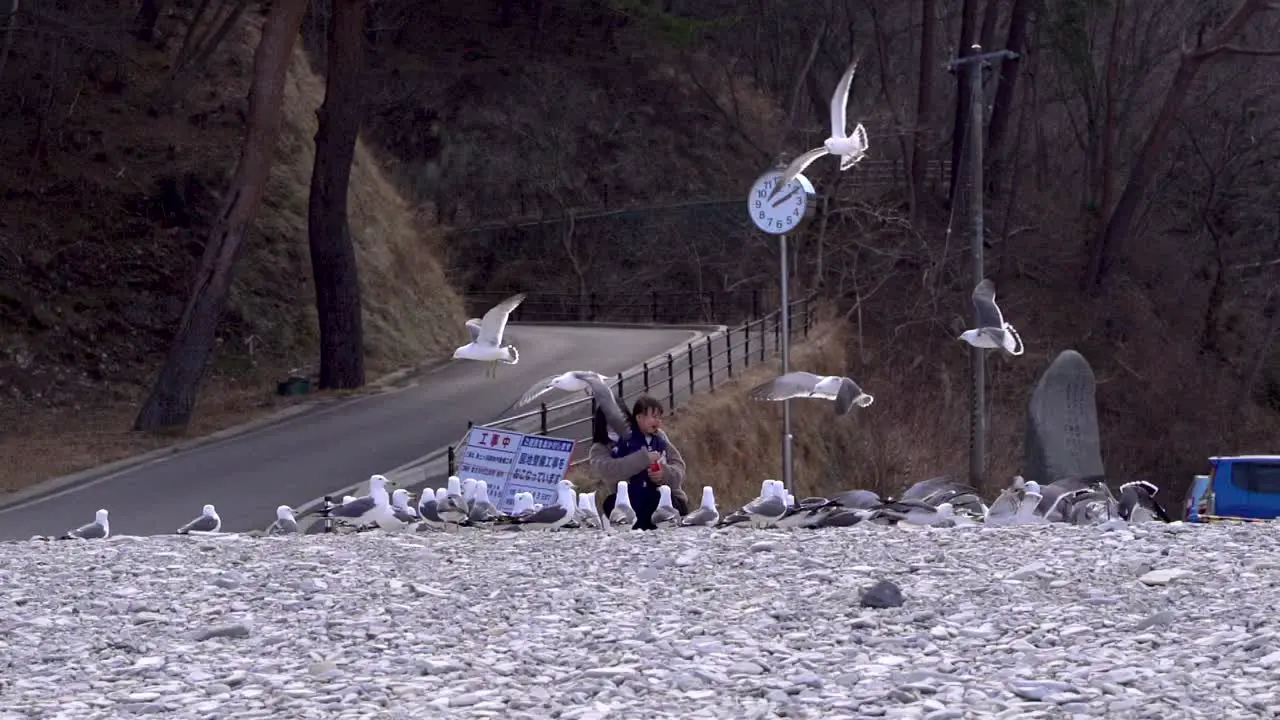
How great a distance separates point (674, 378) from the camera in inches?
941

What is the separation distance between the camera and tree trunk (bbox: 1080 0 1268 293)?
102 feet

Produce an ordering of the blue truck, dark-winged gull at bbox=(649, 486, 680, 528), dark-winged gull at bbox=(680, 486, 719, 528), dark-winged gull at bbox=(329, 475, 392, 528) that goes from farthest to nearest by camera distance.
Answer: the blue truck < dark-winged gull at bbox=(329, 475, 392, 528) < dark-winged gull at bbox=(680, 486, 719, 528) < dark-winged gull at bbox=(649, 486, 680, 528)

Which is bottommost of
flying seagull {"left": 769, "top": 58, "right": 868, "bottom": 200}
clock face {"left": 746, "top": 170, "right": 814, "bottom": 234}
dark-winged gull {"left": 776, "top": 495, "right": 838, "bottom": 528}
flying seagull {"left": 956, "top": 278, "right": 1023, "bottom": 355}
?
dark-winged gull {"left": 776, "top": 495, "right": 838, "bottom": 528}

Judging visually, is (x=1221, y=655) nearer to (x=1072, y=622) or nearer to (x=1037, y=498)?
(x=1072, y=622)

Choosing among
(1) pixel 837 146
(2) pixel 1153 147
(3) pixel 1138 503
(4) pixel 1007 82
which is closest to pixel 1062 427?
(1) pixel 837 146

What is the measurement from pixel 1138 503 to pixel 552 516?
15.6 feet

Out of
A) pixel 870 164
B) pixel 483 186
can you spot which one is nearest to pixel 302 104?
pixel 870 164

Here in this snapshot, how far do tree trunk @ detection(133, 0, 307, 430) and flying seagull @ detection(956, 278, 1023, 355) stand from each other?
10.9 meters

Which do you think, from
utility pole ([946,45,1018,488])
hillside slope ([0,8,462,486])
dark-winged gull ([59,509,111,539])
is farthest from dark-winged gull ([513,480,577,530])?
utility pole ([946,45,1018,488])

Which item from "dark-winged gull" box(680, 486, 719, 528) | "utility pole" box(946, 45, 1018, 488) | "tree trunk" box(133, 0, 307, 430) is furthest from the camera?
"utility pole" box(946, 45, 1018, 488)

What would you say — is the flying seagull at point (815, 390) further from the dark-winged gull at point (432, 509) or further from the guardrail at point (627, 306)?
the guardrail at point (627, 306)

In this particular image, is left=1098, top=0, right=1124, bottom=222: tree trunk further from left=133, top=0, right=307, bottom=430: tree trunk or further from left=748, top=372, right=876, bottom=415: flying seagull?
left=748, top=372, right=876, bottom=415: flying seagull

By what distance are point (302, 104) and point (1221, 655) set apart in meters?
28.1

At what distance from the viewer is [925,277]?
36625mm
